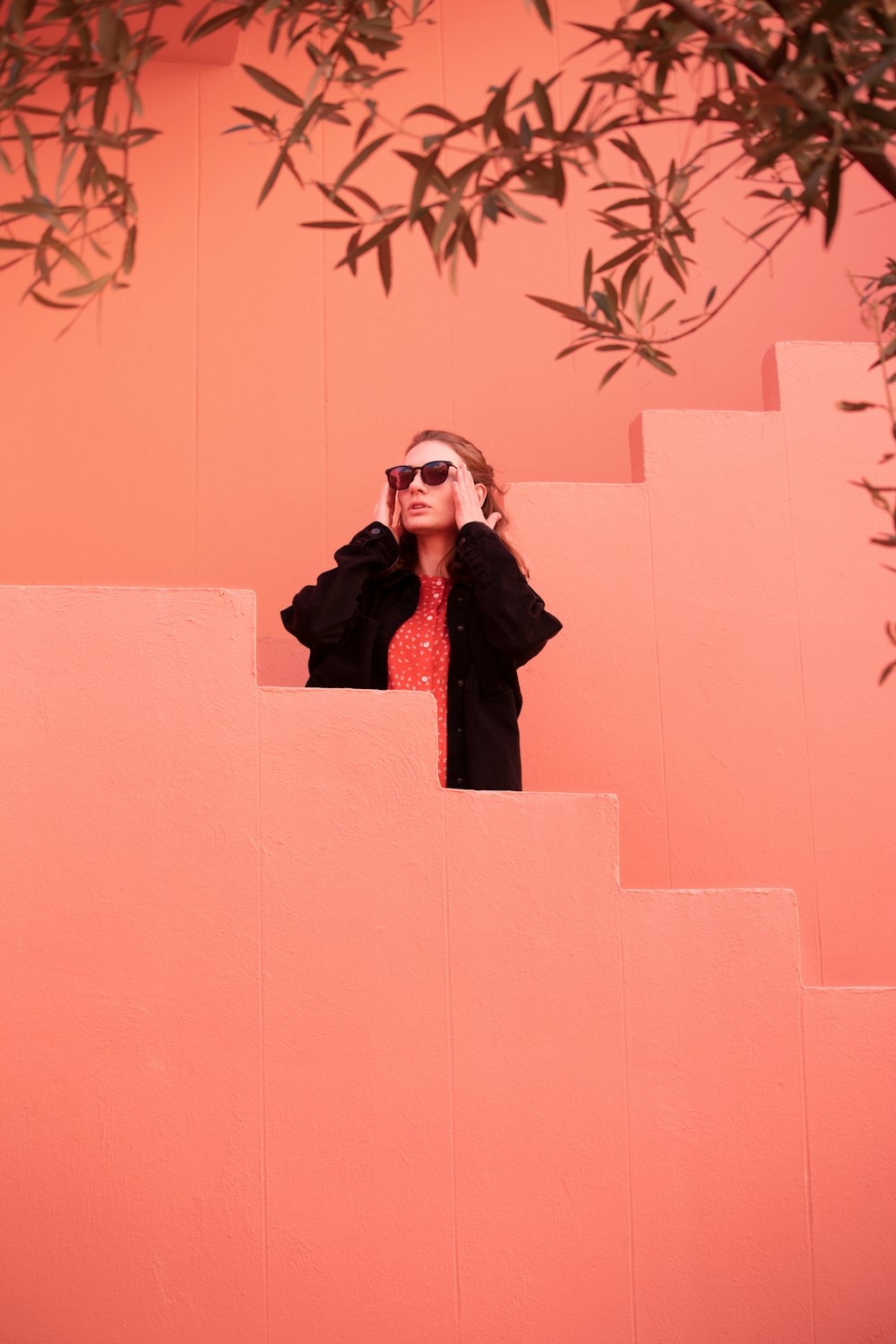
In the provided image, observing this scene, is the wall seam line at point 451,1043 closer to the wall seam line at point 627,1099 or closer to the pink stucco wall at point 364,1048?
the pink stucco wall at point 364,1048

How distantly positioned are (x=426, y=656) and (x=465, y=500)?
1.13 feet

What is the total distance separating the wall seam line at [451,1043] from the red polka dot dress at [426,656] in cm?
29

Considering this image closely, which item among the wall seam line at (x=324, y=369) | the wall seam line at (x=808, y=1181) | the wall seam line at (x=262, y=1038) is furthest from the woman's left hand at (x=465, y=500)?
the wall seam line at (x=808, y=1181)

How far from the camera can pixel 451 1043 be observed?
10.3ft

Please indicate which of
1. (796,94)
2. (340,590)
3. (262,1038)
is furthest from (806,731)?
(796,94)

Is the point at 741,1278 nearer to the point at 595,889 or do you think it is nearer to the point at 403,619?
the point at 595,889

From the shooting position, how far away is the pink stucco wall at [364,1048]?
3.03 meters

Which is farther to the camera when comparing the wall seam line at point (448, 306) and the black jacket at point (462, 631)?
the wall seam line at point (448, 306)

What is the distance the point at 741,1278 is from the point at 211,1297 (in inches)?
38.5

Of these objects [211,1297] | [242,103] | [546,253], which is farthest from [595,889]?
[242,103]

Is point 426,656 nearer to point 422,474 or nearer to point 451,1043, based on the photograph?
point 422,474

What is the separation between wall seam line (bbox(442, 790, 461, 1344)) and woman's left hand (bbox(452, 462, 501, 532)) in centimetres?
68

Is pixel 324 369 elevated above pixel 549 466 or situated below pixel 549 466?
above

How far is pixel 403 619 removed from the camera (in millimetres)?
3631
